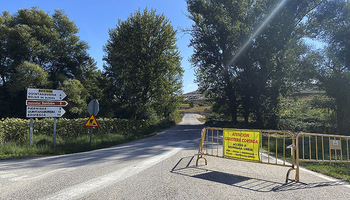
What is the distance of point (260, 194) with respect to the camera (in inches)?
153

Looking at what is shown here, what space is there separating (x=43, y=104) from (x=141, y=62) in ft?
52.2

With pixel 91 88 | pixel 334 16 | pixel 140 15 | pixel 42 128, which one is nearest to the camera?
pixel 42 128

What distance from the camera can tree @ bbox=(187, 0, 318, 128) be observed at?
21516 mm

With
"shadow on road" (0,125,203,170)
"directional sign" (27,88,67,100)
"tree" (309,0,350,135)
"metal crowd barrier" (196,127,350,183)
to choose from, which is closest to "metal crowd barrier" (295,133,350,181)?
"metal crowd barrier" (196,127,350,183)

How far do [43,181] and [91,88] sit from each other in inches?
1157

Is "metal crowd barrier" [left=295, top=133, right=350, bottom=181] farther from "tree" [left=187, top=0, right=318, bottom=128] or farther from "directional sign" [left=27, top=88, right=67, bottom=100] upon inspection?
"tree" [left=187, top=0, right=318, bottom=128]

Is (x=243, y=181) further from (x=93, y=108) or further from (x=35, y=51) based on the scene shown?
(x=35, y=51)

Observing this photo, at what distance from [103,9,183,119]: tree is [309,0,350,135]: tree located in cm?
1652

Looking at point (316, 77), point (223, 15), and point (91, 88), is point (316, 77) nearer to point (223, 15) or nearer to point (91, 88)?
point (223, 15)

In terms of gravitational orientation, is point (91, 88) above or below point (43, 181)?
above

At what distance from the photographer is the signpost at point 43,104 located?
9500 millimetres

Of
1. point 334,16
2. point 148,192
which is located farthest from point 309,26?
point 148,192

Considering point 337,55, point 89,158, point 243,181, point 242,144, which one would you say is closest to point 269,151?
point 242,144

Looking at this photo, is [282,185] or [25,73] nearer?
[282,185]
